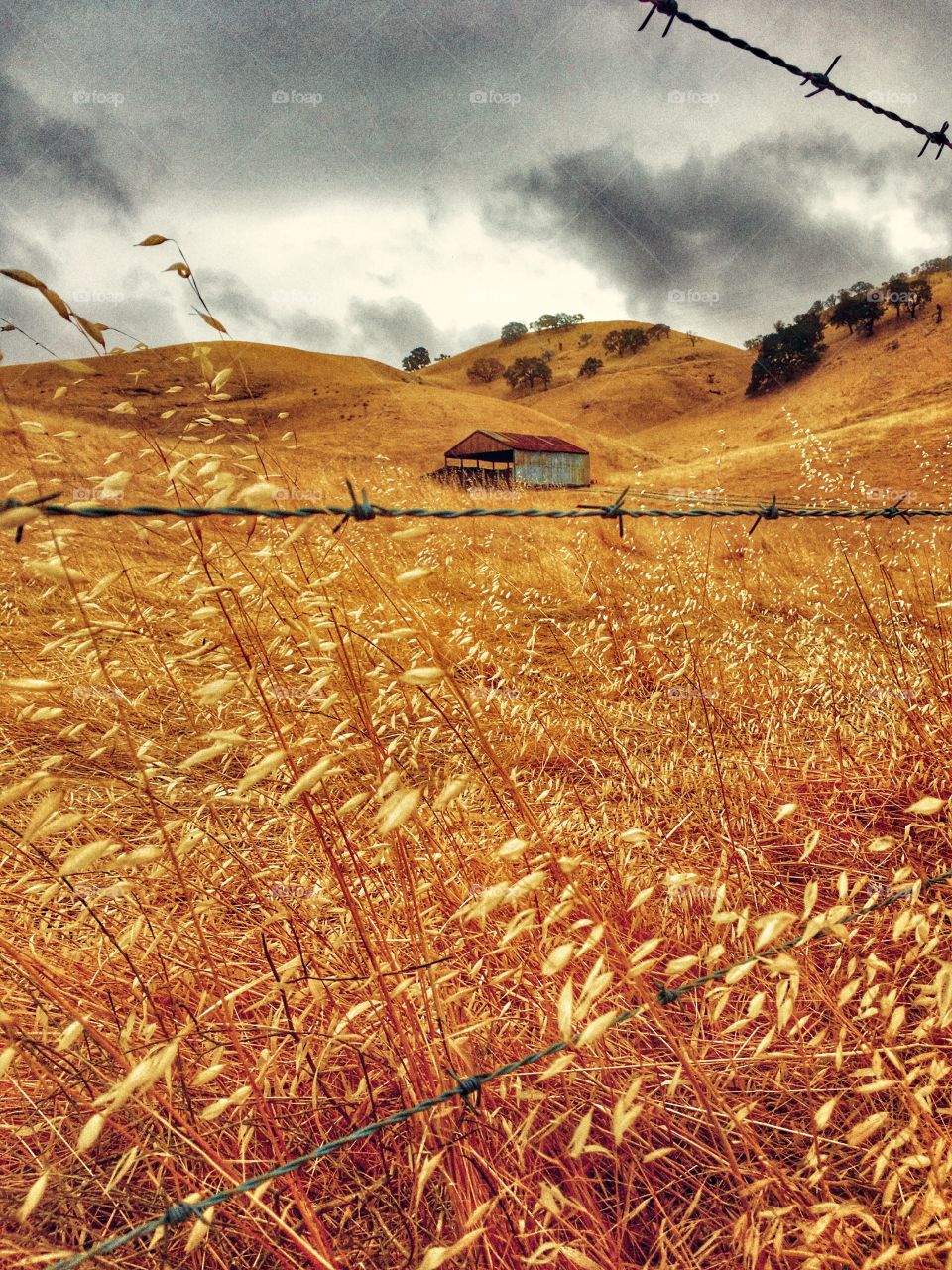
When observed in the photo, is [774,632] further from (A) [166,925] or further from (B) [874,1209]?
(A) [166,925]

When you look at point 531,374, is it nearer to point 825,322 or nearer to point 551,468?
point 825,322

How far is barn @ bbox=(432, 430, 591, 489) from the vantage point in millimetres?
27720

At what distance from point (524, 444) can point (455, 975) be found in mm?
28732

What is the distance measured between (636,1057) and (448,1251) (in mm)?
638

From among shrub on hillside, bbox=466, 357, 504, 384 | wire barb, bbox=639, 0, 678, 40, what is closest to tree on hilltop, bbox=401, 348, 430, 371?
shrub on hillside, bbox=466, 357, 504, 384

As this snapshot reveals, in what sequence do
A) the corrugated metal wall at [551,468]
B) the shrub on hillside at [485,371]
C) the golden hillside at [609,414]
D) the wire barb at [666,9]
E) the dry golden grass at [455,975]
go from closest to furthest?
the dry golden grass at [455,975] → the wire barb at [666,9] → the golden hillside at [609,414] → the corrugated metal wall at [551,468] → the shrub on hillside at [485,371]

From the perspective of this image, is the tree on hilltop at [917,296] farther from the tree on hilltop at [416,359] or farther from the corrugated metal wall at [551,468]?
the tree on hilltop at [416,359]

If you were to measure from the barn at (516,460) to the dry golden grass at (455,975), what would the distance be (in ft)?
80.1

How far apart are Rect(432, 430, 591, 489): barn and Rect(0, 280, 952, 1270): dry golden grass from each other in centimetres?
2442

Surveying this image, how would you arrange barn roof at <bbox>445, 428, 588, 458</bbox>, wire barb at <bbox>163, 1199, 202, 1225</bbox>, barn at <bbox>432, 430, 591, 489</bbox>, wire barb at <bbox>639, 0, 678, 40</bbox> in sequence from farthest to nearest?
barn at <bbox>432, 430, 591, 489</bbox> < barn roof at <bbox>445, 428, 588, 458</bbox> < wire barb at <bbox>639, 0, 678, 40</bbox> < wire barb at <bbox>163, 1199, 202, 1225</bbox>

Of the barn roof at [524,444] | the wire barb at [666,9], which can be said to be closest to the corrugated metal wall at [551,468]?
the barn roof at [524,444]

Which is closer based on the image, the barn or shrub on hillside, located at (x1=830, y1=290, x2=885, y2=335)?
the barn

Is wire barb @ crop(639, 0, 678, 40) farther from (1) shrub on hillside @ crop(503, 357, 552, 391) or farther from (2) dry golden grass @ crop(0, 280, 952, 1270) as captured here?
(1) shrub on hillside @ crop(503, 357, 552, 391)

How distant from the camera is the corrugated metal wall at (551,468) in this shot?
94.6 feet
